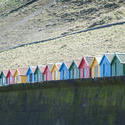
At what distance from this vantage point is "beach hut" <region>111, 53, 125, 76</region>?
23.6 meters

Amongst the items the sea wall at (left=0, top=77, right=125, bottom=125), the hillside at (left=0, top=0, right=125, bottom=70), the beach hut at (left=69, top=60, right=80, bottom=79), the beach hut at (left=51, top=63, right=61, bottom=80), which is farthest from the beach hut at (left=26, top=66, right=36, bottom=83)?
the hillside at (left=0, top=0, right=125, bottom=70)

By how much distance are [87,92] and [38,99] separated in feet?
13.1

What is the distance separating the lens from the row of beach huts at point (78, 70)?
24.4 m

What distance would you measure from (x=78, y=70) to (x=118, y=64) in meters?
4.40

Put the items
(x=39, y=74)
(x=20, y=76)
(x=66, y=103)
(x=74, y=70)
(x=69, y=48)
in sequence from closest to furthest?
(x=66, y=103) → (x=74, y=70) → (x=39, y=74) → (x=20, y=76) → (x=69, y=48)

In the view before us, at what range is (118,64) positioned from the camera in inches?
944

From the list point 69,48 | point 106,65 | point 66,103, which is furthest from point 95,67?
point 69,48

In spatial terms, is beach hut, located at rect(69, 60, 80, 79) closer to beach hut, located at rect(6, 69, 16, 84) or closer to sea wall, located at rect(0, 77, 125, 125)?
sea wall, located at rect(0, 77, 125, 125)

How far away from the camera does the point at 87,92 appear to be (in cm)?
2072

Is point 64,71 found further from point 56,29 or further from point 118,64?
point 56,29

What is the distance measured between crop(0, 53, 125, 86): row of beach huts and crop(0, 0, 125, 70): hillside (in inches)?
316

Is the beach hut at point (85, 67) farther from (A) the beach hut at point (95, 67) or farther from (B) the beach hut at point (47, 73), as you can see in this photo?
(B) the beach hut at point (47, 73)

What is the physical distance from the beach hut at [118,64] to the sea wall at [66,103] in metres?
2.52

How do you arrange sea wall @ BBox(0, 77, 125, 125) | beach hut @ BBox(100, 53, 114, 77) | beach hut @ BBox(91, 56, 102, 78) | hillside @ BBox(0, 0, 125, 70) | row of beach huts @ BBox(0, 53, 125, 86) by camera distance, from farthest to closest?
hillside @ BBox(0, 0, 125, 70) < beach hut @ BBox(91, 56, 102, 78) < beach hut @ BBox(100, 53, 114, 77) < row of beach huts @ BBox(0, 53, 125, 86) < sea wall @ BBox(0, 77, 125, 125)
